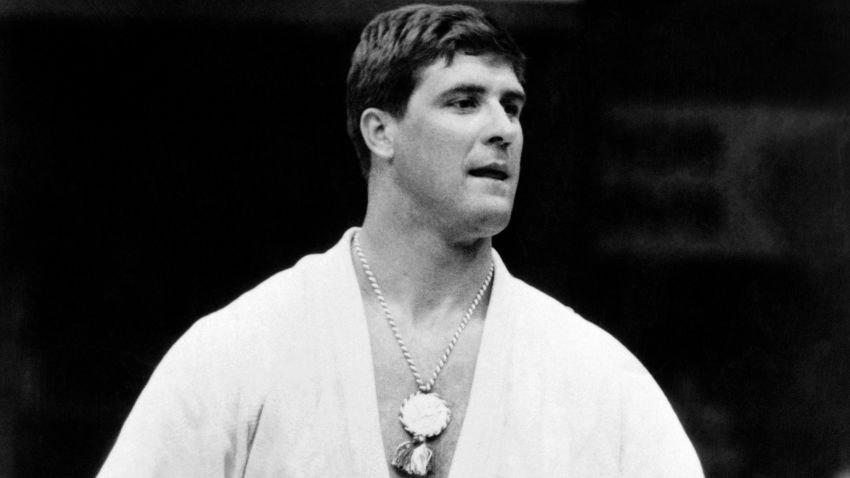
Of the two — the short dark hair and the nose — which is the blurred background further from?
the nose

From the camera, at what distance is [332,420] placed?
401 cm

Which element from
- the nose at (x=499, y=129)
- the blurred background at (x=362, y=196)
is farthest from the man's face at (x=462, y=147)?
the blurred background at (x=362, y=196)

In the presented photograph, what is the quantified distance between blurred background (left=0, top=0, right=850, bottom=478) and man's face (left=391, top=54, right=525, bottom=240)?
55.6 inches

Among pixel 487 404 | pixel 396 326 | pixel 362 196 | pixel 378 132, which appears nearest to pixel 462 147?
pixel 378 132

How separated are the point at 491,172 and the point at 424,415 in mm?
597

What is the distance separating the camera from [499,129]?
405cm

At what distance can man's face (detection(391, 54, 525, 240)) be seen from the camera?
405cm

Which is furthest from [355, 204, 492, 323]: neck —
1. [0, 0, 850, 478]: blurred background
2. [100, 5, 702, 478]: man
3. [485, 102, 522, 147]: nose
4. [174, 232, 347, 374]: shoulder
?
[0, 0, 850, 478]: blurred background

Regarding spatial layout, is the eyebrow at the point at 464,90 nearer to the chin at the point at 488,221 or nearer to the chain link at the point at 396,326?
the chin at the point at 488,221

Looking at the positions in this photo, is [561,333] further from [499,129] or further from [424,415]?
[499,129]

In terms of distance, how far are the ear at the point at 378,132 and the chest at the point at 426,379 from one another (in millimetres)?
410

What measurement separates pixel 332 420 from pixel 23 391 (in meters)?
1.81

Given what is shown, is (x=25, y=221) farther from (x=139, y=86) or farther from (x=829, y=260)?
(x=829, y=260)

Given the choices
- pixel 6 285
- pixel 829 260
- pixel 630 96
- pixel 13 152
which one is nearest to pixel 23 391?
pixel 6 285
